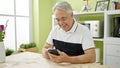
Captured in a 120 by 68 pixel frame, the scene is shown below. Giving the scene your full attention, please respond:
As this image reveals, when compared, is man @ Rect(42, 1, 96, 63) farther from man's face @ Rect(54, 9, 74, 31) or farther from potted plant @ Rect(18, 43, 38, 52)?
potted plant @ Rect(18, 43, 38, 52)

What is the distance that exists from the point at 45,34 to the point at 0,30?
249cm

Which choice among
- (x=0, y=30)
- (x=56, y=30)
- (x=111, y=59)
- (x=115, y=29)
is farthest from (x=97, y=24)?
(x=0, y=30)

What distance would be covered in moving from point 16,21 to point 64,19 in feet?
7.28

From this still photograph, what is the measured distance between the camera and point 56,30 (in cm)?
201

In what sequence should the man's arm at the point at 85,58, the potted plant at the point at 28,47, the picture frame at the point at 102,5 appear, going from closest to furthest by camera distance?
the man's arm at the point at 85,58
the picture frame at the point at 102,5
the potted plant at the point at 28,47

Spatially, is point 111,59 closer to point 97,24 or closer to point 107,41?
point 107,41

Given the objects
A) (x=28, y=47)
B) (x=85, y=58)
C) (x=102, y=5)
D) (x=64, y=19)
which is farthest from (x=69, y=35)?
(x=28, y=47)

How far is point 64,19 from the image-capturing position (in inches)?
68.0

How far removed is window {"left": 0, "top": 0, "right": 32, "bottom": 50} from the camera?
356 cm

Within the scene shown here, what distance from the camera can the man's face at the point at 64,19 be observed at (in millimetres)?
1684

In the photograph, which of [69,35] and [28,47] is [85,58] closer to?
[69,35]

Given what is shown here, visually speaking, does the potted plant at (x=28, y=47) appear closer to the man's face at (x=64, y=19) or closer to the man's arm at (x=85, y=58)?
the man's face at (x=64, y=19)

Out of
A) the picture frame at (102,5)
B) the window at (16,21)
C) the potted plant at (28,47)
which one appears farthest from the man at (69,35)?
the window at (16,21)

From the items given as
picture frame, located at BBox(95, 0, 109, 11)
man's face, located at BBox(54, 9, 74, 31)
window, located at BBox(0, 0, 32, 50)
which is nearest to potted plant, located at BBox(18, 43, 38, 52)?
window, located at BBox(0, 0, 32, 50)
